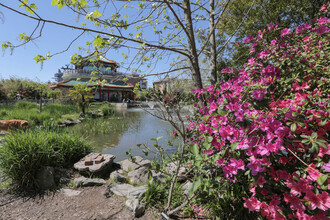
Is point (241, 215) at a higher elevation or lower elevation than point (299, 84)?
lower

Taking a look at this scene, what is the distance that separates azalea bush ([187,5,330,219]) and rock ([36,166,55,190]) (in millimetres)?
2060

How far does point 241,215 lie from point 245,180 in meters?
0.34

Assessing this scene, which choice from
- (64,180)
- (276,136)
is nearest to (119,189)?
(64,180)

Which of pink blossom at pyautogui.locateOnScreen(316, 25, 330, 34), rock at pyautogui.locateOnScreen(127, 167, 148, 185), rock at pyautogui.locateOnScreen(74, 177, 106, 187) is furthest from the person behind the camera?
rock at pyautogui.locateOnScreen(127, 167, 148, 185)

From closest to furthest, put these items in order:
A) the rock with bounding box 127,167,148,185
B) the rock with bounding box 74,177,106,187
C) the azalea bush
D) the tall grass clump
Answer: the azalea bush
the tall grass clump
the rock with bounding box 74,177,106,187
the rock with bounding box 127,167,148,185

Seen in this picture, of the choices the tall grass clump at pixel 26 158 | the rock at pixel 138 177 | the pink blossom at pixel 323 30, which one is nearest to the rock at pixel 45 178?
the tall grass clump at pixel 26 158

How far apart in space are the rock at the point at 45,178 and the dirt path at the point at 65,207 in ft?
0.58

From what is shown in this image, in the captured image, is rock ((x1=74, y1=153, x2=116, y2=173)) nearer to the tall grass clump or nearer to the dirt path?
the tall grass clump

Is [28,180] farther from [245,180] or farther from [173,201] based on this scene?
[245,180]

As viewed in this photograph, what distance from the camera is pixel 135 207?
171cm

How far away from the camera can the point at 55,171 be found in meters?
2.57

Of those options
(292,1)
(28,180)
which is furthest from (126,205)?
(292,1)

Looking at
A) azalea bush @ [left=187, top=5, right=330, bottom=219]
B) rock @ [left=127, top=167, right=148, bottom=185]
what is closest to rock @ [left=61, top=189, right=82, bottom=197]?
rock @ [left=127, top=167, right=148, bottom=185]

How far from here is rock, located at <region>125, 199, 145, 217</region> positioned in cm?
170
